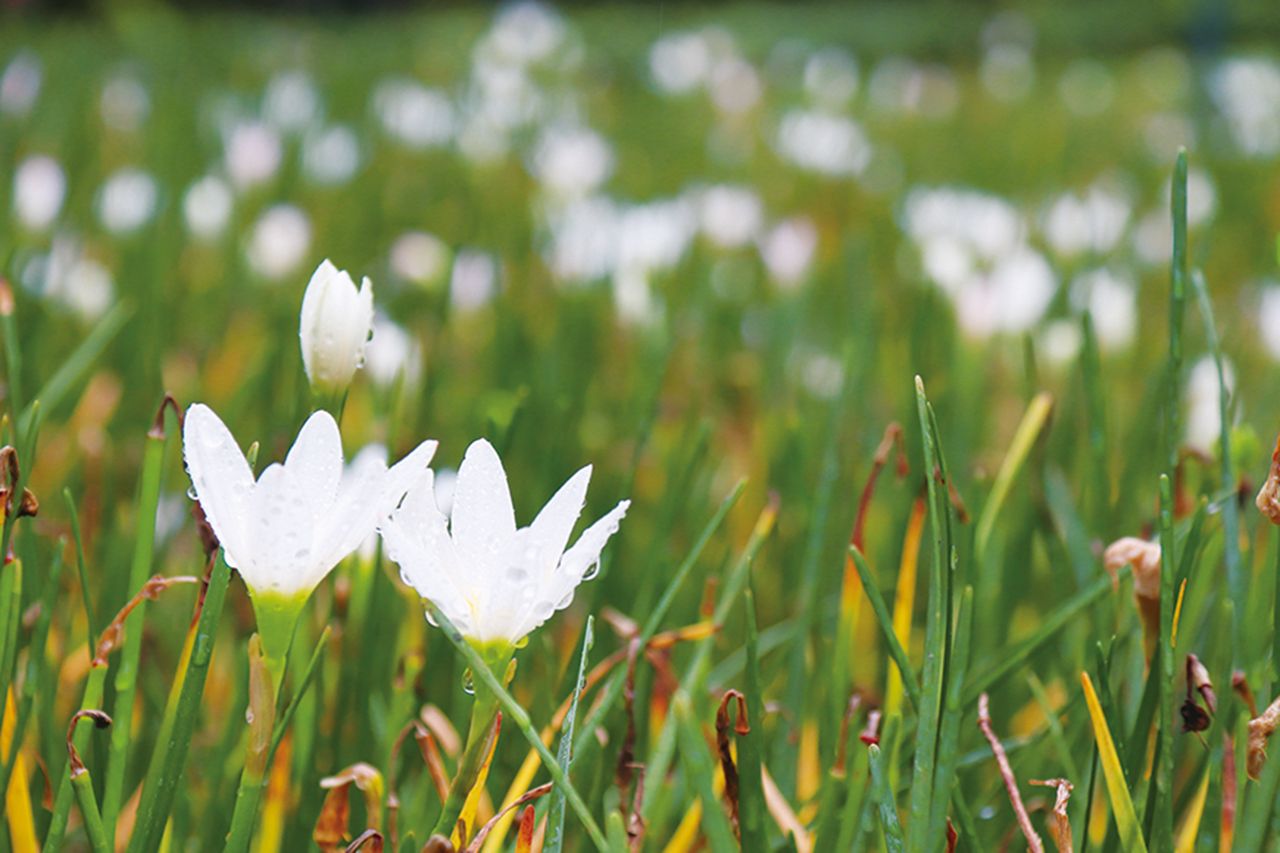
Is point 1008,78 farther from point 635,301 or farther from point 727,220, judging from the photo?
point 635,301

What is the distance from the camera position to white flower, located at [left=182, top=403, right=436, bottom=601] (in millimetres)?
517

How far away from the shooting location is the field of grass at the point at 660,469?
2.03ft

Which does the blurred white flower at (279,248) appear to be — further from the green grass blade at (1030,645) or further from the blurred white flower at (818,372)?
the green grass blade at (1030,645)

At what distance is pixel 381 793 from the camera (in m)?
0.66

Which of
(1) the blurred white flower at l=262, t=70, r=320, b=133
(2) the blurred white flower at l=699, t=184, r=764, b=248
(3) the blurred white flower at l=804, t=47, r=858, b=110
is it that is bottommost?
(2) the blurred white flower at l=699, t=184, r=764, b=248

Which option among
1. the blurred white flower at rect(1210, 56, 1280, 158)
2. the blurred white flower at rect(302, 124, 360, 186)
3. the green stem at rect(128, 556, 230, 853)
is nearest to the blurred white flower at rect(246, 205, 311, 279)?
the blurred white flower at rect(302, 124, 360, 186)

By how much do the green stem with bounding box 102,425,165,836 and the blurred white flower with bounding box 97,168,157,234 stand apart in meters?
1.52

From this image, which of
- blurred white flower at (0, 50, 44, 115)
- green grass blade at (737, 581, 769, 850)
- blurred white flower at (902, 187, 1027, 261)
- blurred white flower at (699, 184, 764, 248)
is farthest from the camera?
blurred white flower at (0, 50, 44, 115)

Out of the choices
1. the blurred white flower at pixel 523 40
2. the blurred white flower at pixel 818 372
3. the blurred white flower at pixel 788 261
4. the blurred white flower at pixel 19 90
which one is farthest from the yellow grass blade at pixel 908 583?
the blurred white flower at pixel 523 40

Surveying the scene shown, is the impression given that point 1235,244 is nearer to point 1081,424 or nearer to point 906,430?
point 1081,424

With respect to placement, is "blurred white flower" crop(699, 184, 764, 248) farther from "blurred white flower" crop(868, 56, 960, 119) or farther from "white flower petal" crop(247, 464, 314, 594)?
"blurred white flower" crop(868, 56, 960, 119)

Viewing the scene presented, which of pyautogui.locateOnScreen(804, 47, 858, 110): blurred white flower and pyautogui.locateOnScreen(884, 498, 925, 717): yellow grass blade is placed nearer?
pyautogui.locateOnScreen(884, 498, 925, 717): yellow grass blade

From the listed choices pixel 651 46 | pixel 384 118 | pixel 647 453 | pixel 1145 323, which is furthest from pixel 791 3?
pixel 647 453

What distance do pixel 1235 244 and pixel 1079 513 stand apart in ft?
7.37
